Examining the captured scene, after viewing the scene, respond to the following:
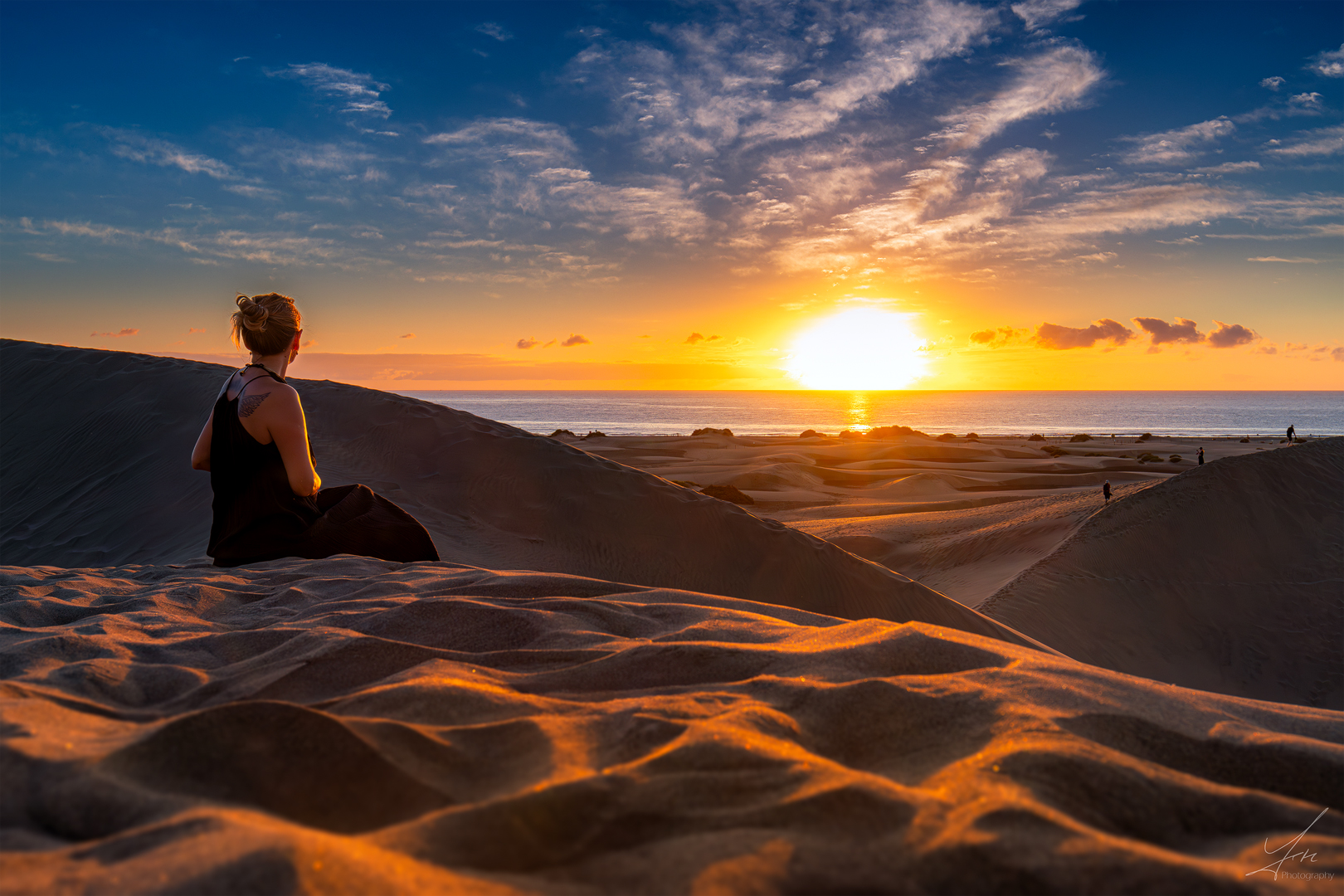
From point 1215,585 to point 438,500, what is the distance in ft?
25.7

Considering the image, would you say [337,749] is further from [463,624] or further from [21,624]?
[21,624]

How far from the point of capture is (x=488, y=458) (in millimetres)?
7441

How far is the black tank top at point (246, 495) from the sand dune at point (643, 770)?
5.66 ft

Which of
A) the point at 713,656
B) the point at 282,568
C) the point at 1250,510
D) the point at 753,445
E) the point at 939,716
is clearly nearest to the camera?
the point at 939,716

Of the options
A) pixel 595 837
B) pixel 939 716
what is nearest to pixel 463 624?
pixel 595 837

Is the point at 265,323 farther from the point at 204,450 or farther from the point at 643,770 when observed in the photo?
the point at 643,770

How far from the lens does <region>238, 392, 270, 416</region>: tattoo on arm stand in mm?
3779

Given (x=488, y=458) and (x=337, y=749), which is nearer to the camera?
(x=337, y=749)

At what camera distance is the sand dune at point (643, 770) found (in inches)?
41.2

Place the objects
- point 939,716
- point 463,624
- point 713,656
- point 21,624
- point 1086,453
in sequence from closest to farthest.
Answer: point 939,716 < point 713,656 < point 463,624 < point 21,624 < point 1086,453

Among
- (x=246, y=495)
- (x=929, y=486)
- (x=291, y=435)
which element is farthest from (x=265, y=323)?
(x=929, y=486)

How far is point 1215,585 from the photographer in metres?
7.03

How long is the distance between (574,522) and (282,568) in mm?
3177

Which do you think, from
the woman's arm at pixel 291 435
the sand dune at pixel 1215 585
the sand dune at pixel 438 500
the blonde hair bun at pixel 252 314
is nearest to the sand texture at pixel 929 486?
the sand dune at pixel 1215 585
